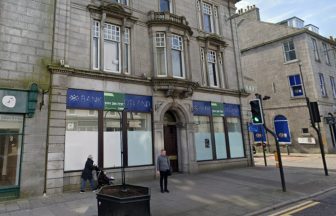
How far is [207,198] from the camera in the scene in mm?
9320

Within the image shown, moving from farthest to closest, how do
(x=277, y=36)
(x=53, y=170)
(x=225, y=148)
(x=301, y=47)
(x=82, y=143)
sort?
(x=277, y=36)
(x=301, y=47)
(x=225, y=148)
(x=82, y=143)
(x=53, y=170)

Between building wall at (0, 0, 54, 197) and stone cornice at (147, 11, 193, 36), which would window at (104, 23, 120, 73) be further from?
building wall at (0, 0, 54, 197)

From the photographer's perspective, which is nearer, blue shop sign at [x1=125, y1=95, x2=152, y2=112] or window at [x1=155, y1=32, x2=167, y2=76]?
blue shop sign at [x1=125, y1=95, x2=152, y2=112]

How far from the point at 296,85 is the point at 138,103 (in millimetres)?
23069

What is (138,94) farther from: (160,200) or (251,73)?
(251,73)

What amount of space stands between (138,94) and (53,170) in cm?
595

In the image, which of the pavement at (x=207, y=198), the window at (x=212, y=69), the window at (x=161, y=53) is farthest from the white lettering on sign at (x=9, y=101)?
the window at (x=212, y=69)

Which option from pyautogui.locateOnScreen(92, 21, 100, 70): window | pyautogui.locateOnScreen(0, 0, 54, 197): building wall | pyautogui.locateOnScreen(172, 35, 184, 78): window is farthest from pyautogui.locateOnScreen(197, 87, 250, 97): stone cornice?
pyautogui.locateOnScreen(0, 0, 54, 197): building wall

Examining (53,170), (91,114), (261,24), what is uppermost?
(261,24)

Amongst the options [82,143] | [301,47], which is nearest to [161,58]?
[82,143]

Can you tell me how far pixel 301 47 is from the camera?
2902 centimetres

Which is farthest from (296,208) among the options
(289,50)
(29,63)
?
(289,50)

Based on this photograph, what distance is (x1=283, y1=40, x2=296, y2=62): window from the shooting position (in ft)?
97.9

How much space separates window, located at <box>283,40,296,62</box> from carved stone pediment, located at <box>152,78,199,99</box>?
20.1m
